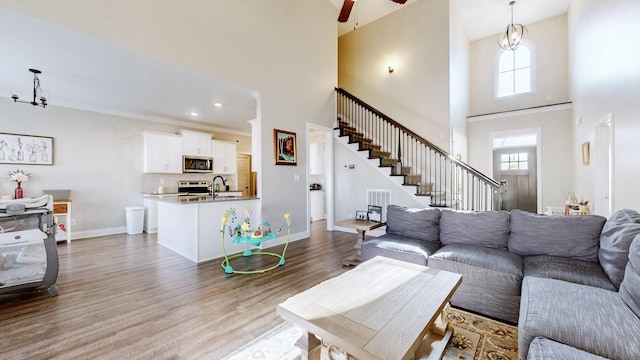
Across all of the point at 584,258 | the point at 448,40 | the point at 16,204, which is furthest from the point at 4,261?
the point at 448,40

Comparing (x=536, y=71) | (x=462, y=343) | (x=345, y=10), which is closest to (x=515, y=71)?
(x=536, y=71)

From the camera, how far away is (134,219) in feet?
18.1

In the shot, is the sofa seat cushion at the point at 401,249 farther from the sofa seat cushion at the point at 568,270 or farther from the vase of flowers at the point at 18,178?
the vase of flowers at the point at 18,178

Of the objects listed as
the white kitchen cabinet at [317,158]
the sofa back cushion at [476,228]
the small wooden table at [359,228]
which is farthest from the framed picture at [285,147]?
the white kitchen cabinet at [317,158]

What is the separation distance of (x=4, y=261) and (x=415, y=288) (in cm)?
381

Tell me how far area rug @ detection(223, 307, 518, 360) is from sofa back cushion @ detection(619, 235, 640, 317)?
71 cm

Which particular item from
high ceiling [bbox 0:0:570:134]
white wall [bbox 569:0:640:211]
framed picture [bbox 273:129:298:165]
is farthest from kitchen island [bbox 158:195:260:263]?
white wall [bbox 569:0:640:211]

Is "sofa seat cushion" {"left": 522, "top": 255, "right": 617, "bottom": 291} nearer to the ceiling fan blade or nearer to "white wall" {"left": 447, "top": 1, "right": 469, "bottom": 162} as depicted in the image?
"white wall" {"left": 447, "top": 1, "right": 469, "bottom": 162}

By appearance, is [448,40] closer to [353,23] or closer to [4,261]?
[353,23]

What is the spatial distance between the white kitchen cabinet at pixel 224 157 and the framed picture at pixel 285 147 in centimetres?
318

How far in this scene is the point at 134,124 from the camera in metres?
5.80

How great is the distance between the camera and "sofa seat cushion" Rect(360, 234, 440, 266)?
2.63 m

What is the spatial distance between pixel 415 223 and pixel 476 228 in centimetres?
65

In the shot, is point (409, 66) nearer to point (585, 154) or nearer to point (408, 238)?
point (585, 154)
